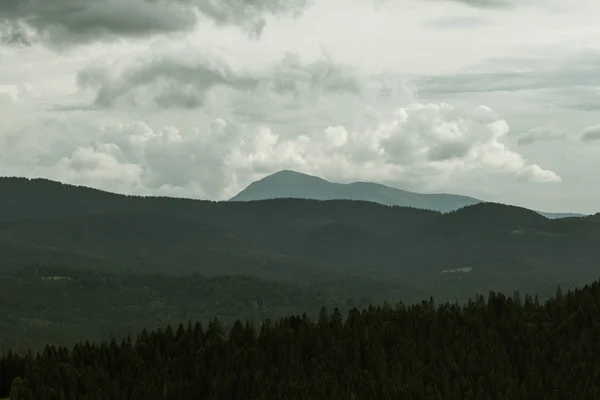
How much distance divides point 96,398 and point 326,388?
19.7 m

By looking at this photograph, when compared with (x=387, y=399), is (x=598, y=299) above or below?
above

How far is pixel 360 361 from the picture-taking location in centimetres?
9112

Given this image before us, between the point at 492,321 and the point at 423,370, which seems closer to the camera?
the point at 423,370

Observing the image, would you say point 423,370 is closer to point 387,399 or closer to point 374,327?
point 387,399

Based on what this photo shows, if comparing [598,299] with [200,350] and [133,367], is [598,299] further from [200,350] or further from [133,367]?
[133,367]

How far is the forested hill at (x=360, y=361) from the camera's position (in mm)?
75812

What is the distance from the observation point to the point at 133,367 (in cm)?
9162

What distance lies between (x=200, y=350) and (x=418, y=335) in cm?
2607

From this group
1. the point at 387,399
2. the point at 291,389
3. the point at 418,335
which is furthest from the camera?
the point at 418,335

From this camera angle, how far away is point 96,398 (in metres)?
75.2

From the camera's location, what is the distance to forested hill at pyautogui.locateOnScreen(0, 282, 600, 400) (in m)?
75.8

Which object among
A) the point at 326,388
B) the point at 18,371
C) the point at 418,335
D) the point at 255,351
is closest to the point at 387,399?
the point at 326,388

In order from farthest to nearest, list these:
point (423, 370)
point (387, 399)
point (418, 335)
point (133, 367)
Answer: point (418, 335), point (133, 367), point (423, 370), point (387, 399)

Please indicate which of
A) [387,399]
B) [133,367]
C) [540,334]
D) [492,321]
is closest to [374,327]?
[492,321]
